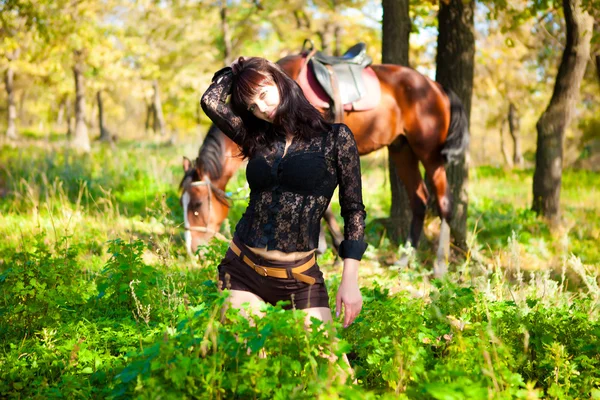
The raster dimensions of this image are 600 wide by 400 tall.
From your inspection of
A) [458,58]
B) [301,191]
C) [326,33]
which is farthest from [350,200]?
[326,33]

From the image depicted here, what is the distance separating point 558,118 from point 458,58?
250cm

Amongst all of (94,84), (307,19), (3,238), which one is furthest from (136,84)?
(3,238)

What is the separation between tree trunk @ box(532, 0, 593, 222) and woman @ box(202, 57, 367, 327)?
6717 mm

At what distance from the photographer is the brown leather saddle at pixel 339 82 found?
19.2 feet

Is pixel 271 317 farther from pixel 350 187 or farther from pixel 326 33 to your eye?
pixel 326 33

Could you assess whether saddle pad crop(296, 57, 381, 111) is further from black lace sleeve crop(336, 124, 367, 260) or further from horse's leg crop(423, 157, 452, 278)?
black lace sleeve crop(336, 124, 367, 260)

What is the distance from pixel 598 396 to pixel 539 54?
51.6 feet

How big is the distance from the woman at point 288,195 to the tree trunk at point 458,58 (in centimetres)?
451

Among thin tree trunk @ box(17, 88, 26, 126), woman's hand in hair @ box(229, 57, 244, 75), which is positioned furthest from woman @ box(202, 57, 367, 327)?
thin tree trunk @ box(17, 88, 26, 126)

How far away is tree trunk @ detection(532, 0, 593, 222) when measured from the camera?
807 cm

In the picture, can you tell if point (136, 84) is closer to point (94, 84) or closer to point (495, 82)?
point (94, 84)

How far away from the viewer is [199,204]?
5867 millimetres

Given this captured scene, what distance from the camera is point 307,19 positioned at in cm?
Result: 1964

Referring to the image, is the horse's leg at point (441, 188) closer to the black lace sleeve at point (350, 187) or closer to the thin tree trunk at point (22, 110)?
the black lace sleeve at point (350, 187)
